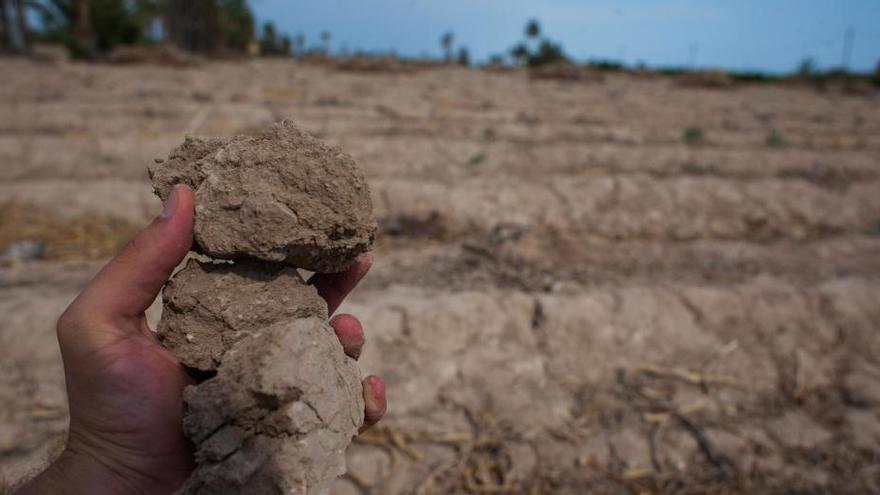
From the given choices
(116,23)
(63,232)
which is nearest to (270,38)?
(116,23)

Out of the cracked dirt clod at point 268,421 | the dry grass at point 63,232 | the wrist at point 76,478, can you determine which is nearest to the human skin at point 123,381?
the wrist at point 76,478

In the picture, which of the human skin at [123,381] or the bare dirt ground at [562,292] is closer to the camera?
the human skin at [123,381]

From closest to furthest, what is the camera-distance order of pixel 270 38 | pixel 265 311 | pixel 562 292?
pixel 265 311
pixel 562 292
pixel 270 38

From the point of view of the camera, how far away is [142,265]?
5.40 ft

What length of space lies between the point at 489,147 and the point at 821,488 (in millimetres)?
5405

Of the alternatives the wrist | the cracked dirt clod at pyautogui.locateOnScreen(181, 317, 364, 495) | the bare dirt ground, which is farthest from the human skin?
the bare dirt ground

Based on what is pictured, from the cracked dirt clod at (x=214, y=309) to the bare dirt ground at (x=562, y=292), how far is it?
81 cm

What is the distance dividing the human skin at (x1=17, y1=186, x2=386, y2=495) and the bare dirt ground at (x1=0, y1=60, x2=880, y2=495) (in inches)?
21.7

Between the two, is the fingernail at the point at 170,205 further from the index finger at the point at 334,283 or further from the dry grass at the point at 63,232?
the dry grass at the point at 63,232

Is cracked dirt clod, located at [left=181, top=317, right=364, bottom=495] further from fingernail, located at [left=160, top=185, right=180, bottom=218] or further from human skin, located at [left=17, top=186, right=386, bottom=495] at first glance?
fingernail, located at [left=160, top=185, right=180, bottom=218]

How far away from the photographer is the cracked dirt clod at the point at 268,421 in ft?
4.88

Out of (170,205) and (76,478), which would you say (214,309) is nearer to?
(170,205)

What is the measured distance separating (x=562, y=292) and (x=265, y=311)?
288cm

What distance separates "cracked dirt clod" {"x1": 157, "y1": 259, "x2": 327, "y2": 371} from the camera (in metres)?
1.75
